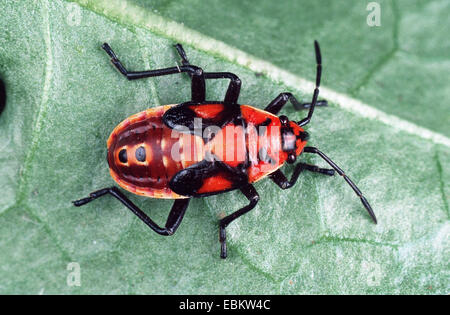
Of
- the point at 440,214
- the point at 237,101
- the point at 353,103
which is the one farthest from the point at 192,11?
the point at 440,214

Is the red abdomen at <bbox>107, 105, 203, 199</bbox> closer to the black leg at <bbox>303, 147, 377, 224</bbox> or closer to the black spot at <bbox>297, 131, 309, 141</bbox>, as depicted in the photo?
the black spot at <bbox>297, 131, 309, 141</bbox>

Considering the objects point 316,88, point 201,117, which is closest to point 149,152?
point 201,117

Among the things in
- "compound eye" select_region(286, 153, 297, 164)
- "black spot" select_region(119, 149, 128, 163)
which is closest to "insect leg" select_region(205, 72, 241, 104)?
"compound eye" select_region(286, 153, 297, 164)

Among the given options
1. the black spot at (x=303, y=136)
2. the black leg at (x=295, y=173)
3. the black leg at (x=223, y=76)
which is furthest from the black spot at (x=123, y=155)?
the black spot at (x=303, y=136)

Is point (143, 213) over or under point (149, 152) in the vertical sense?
under

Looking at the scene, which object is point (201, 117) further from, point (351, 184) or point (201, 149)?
Answer: point (351, 184)

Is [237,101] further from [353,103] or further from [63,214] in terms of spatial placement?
[63,214]
